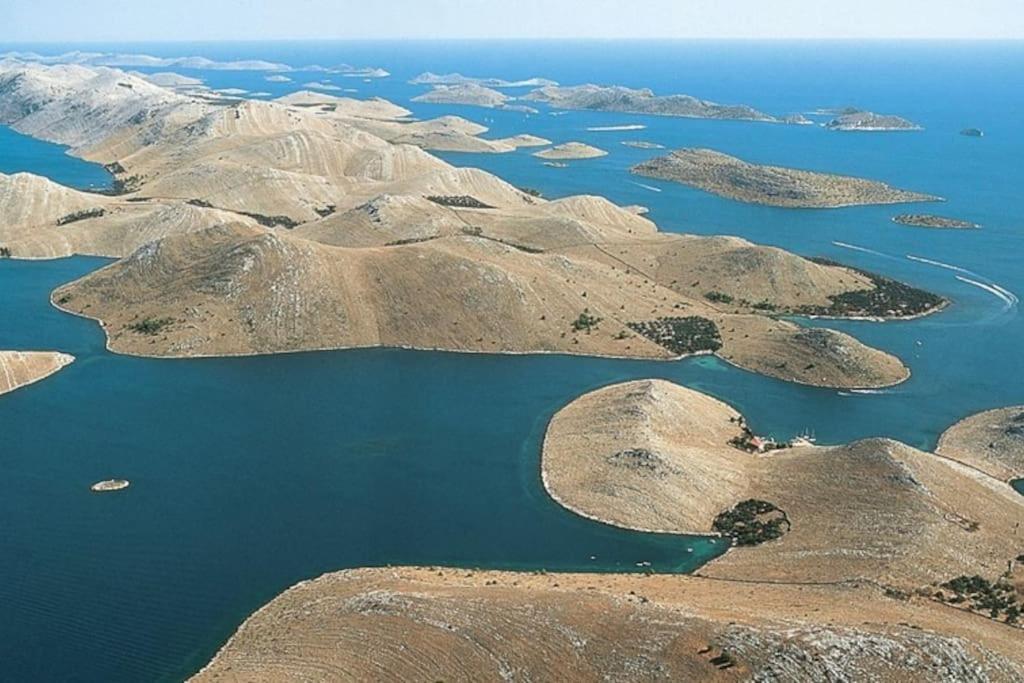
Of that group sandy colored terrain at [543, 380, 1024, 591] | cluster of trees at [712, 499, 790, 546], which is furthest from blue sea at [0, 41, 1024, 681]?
sandy colored terrain at [543, 380, 1024, 591]

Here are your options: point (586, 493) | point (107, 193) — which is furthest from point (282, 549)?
point (107, 193)

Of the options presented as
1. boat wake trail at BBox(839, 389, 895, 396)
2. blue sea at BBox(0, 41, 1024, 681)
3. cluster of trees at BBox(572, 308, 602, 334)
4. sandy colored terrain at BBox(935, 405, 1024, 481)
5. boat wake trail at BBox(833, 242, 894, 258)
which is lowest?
blue sea at BBox(0, 41, 1024, 681)

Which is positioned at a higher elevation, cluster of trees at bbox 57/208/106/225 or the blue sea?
cluster of trees at bbox 57/208/106/225

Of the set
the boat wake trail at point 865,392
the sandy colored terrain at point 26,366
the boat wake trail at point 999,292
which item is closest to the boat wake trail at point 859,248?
the boat wake trail at point 999,292

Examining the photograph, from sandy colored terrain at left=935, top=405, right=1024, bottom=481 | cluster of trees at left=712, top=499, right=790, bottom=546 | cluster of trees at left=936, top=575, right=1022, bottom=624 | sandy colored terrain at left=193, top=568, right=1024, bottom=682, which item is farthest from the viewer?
sandy colored terrain at left=935, top=405, right=1024, bottom=481

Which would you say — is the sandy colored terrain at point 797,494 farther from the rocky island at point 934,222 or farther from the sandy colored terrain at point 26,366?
the rocky island at point 934,222

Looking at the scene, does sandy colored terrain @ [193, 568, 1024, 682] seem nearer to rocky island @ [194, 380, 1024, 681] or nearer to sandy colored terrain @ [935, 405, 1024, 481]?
rocky island @ [194, 380, 1024, 681]
